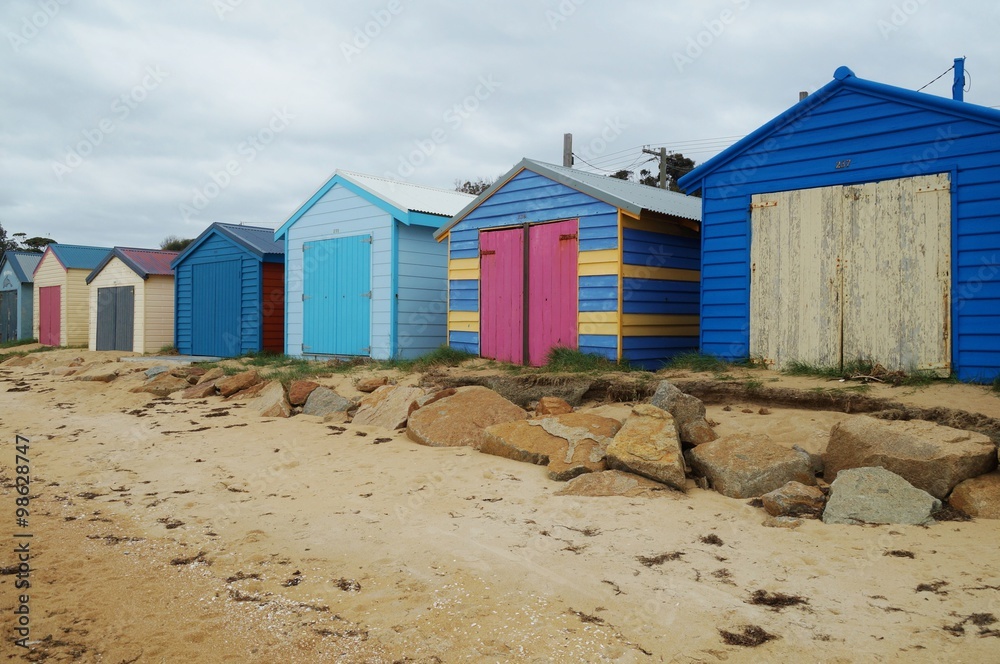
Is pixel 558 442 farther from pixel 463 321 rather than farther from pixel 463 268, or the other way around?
pixel 463 268

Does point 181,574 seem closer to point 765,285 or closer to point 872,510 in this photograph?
point 872,510

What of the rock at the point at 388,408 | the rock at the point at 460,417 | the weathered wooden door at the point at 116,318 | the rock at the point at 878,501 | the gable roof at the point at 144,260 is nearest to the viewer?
the rock at the point at 878,501

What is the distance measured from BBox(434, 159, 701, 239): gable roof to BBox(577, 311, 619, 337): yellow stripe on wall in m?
1.47

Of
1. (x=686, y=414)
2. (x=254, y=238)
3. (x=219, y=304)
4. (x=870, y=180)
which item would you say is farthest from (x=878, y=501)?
(x=219, y=304)

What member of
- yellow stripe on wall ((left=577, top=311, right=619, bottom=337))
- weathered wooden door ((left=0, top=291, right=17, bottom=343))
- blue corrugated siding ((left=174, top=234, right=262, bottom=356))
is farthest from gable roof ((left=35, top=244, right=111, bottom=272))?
yellow stripe on wall ((left=577, top=311, right=619, bottom=337))

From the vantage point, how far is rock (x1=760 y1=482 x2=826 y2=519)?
5219 millimetres

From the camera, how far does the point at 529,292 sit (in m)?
11.2

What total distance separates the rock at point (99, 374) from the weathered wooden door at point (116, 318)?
18.8 feet

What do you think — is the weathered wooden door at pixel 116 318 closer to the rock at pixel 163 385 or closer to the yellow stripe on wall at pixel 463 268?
the rock at pixel 163 385

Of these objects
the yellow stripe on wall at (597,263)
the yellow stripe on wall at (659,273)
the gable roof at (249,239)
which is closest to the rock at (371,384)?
the yellow stripe on wall at (597,263)

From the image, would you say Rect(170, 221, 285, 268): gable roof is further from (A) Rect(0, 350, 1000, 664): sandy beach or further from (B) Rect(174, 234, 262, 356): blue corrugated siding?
(A) Rect(0, 350, 1000, 664): sandy beach

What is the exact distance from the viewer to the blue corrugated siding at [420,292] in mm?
13133

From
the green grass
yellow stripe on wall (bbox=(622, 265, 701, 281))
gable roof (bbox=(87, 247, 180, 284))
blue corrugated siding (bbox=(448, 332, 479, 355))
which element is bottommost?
the green grass

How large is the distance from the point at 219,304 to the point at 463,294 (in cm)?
787
